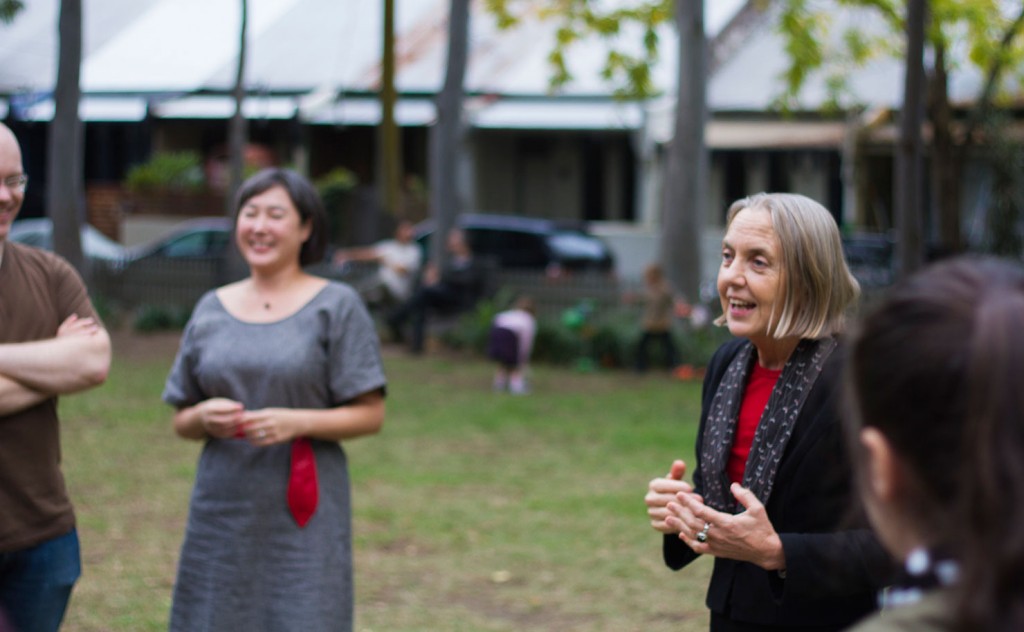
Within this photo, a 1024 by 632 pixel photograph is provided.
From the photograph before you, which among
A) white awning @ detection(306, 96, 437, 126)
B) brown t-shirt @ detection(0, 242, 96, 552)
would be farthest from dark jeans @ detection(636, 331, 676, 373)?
white awning @ detection(306, 96, 437, 126)

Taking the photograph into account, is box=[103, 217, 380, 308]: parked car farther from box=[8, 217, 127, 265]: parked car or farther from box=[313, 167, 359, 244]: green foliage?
box=[313, 167, 359, 244]: green foliage

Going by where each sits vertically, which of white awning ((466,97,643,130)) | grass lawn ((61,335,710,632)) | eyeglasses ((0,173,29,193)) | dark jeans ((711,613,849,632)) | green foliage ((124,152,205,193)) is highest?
white awning ((466,97,643,130))

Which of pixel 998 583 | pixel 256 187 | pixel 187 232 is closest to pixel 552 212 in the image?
pixel 187 232

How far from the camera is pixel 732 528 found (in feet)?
9.29

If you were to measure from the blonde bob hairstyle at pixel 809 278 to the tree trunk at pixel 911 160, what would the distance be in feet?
34.9

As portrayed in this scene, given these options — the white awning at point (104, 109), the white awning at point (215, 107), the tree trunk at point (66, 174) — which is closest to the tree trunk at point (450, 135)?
the tree trunk at point (66, 174)

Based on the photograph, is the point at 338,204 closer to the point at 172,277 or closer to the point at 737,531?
the point at 172,277

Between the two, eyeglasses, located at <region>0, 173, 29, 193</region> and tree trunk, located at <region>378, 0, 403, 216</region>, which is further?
tree trunk, located at <region>378, 0, 403, 216</region>

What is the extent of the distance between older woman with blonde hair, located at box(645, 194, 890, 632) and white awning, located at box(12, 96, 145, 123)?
2838 centimetres

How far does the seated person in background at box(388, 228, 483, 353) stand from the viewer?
16656 mm

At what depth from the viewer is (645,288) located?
54.9 ft

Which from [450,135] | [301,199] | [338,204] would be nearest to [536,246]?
[450,135]

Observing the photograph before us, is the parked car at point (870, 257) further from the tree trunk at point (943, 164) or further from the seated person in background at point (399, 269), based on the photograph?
the seated person in background at point (399, 269)

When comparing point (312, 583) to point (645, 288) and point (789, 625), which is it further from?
point (645, 288)
